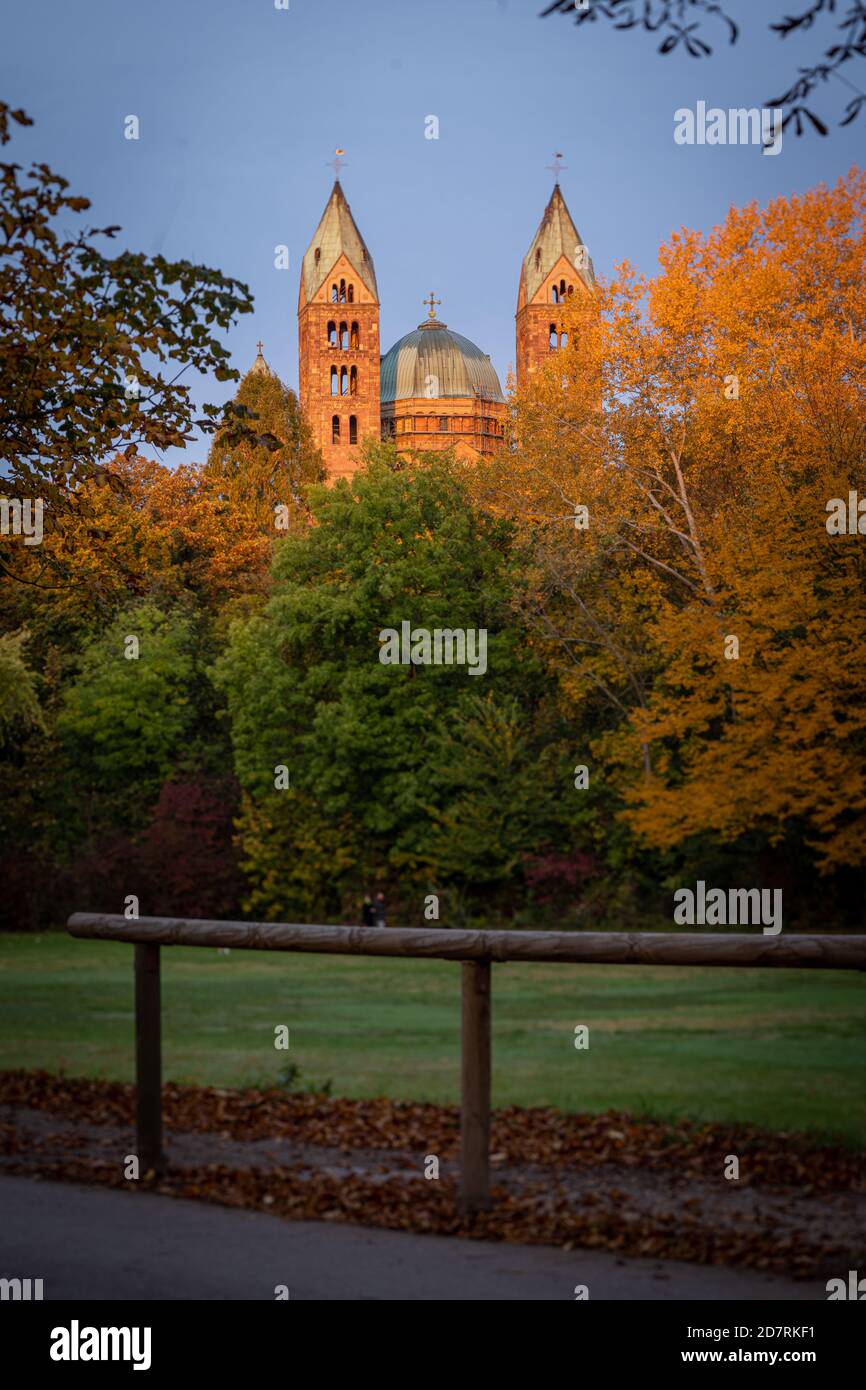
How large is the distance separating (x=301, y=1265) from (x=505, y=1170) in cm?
218

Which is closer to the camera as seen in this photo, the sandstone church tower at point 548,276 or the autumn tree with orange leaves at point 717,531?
the autumn tree with orange leaves at point 717,531

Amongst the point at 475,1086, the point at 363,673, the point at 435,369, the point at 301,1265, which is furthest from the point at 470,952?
the point at 435,369

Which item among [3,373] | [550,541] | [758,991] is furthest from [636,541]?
[3,373]

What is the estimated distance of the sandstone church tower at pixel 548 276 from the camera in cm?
10431

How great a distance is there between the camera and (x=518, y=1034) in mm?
13773

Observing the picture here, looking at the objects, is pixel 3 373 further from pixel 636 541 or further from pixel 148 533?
pixel 148 533

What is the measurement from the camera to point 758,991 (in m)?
18.2

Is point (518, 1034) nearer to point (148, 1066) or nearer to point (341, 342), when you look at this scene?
point (148, 1066)

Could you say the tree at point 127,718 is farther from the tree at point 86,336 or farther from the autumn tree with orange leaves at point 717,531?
the tree at point 86,336

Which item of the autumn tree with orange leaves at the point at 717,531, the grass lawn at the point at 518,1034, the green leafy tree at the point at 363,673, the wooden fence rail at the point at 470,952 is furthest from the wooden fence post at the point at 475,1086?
the green leafy tree at the point at 363,673

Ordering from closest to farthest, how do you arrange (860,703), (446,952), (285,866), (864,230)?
1. (446,952)
2. (860,703)
3. (285,866)
4. (864,230)

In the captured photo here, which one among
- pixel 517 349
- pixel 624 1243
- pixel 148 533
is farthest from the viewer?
pixel 517 349

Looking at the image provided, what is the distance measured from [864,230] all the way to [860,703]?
15.3 meters

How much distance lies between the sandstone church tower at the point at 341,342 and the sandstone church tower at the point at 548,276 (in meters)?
10.5
